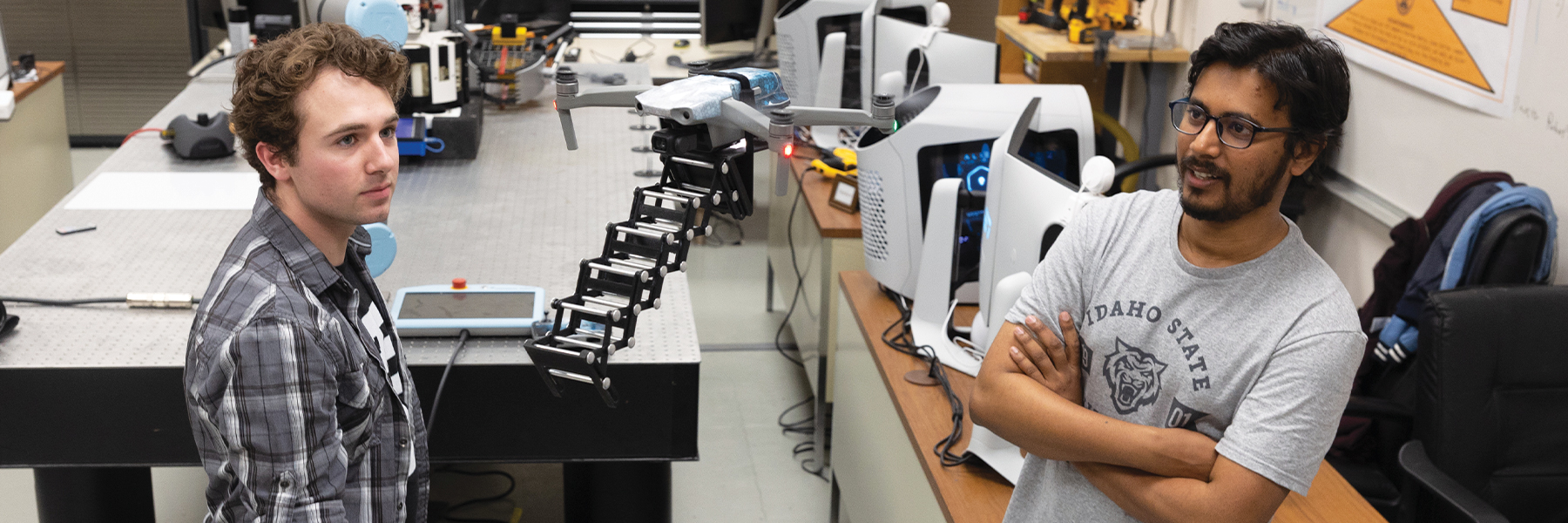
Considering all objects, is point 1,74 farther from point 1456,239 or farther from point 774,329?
point 1456,239

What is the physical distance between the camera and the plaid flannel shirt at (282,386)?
1122 mm

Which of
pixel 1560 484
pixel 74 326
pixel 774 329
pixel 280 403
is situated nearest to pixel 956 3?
pixel 774 329

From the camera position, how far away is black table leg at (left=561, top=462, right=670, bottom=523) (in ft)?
6.76

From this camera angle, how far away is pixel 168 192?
2607 millimetres

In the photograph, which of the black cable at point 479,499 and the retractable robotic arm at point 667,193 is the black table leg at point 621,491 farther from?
the retractable robotic arm at point 667,193

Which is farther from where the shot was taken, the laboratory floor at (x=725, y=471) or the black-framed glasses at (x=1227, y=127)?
the laboratory floor at (x=725, y=471)

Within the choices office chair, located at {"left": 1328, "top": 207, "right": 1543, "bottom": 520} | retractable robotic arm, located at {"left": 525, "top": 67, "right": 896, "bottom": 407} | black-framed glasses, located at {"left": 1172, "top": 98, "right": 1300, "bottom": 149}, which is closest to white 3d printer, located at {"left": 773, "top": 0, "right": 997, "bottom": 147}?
office chair, located at {"left": 1328, "top": 207, "right": 1543, "bottom": 520}

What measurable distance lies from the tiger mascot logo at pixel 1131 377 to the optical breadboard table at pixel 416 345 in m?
0.76

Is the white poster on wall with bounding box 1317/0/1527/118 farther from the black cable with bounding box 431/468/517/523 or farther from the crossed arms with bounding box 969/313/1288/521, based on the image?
the black cable with bounding box 431/468/517/523

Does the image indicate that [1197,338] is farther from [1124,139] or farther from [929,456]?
[1124,139]

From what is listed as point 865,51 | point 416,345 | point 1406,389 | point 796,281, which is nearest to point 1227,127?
point 416,345

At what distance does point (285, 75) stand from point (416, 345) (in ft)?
2.59

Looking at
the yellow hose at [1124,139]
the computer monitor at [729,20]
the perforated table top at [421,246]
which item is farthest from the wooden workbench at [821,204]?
the computer monitor at [729,20]

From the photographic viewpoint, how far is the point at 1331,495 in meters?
1.71
